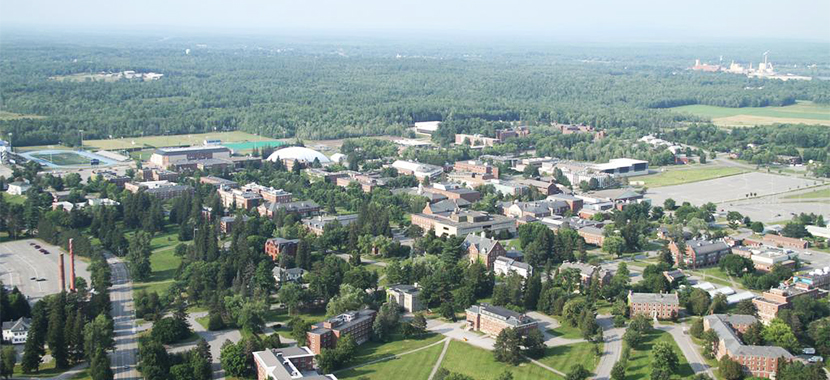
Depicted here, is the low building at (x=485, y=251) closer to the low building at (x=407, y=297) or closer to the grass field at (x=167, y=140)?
the low building at (x=407, y=297)

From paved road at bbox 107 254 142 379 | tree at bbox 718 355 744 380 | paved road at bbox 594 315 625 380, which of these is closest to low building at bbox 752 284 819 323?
paved road at bbox 594 315 625 380

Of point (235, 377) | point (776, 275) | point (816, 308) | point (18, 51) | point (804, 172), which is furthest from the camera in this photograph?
point (18, 51)

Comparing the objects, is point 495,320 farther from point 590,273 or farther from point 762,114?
point 762,114

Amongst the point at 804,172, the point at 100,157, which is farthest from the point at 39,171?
the point at 804,172

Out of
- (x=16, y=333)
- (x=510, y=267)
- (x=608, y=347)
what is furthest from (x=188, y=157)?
(x=608, y=347)

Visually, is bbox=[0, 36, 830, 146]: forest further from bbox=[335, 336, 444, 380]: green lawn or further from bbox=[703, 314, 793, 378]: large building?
bbox=[703, 314, 793, 378]: large building

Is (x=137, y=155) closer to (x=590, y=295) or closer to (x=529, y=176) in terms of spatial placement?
(x=529, y=176)

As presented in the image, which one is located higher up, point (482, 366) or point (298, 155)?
point (482, 366)
